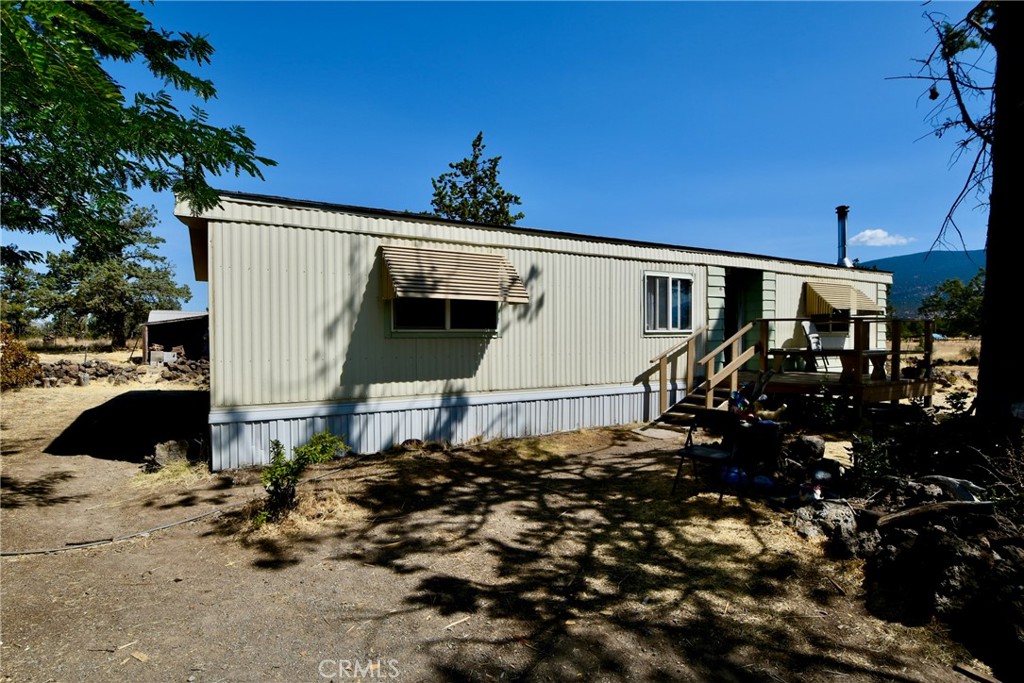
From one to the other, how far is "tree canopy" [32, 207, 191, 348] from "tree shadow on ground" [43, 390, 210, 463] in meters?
22.0

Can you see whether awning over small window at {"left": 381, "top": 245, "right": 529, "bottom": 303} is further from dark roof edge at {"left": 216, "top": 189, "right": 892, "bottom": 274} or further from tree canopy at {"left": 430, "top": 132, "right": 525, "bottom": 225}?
tree canopy at {"left": 430, "top": 132, "right": 525, "bottom": 225}

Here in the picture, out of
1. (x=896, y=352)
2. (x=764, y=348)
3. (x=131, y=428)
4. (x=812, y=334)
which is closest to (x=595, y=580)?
(x=764, y=348)

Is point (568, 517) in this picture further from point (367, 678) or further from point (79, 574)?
point (79, 574)

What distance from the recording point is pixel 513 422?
29.0 ft

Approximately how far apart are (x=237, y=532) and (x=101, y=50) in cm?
589

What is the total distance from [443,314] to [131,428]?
21.9 feet

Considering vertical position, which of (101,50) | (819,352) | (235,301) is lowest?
(819,352)

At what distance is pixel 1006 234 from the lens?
17.3 feet

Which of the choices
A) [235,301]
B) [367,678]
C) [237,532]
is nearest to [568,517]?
[367,678]

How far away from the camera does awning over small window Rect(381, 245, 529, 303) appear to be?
7.31 metres

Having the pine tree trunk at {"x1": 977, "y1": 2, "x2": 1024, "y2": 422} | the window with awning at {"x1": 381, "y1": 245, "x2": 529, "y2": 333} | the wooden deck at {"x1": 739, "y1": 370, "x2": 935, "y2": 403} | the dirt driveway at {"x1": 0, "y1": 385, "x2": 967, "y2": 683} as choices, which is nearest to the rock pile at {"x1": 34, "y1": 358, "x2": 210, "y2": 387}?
the dirt driveway at {"x1": 0, "y1": 385, "x2": 967, "y2": 683}

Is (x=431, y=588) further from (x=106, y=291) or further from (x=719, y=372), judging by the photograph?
(x=106, y=291)

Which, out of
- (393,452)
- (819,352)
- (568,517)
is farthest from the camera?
(819,352)

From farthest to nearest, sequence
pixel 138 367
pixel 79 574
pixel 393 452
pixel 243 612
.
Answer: pixel 138 367 < pixel 393 452 < pixel 79 574 < pixel 243 612
